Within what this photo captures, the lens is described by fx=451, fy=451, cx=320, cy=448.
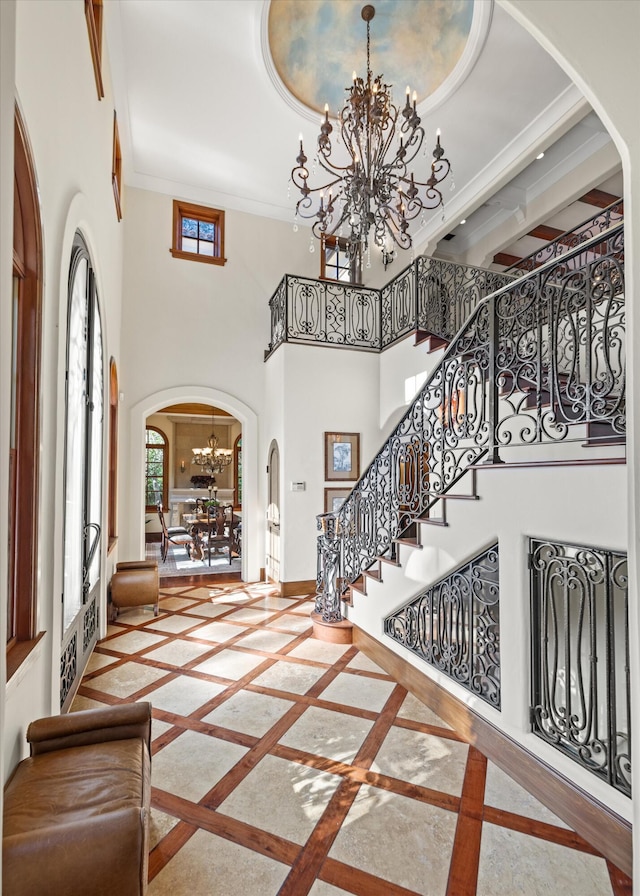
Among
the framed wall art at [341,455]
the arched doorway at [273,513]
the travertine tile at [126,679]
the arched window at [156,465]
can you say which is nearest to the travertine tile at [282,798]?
the travertine tile at [126,679]

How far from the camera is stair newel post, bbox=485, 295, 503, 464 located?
111 inches

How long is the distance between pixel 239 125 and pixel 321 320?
9.09ft

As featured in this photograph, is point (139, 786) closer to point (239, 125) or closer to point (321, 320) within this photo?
point (321, 320)

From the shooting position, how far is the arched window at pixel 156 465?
13.3 meters

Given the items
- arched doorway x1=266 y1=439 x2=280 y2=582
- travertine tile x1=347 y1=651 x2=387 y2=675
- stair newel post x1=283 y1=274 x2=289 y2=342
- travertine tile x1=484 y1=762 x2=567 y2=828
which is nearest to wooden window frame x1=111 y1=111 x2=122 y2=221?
stair newel post x1=283 y1=274 x2=289 y2=342

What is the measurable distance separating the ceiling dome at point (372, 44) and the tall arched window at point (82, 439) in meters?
3.49

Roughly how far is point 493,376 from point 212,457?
10.6 meters

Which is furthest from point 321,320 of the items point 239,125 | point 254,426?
point 239,125

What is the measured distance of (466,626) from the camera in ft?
9.98

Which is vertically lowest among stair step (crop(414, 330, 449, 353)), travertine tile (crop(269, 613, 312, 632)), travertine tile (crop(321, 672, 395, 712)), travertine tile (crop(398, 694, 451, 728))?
travertine tile (crop(269, 613, 312, 632))

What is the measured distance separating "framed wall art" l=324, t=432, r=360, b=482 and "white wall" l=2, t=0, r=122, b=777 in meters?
4.23

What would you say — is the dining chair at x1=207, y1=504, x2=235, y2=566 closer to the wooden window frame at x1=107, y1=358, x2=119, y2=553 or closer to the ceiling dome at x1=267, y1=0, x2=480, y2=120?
the wooden window frame at x1=107, y1=358, x2=119, y2=553

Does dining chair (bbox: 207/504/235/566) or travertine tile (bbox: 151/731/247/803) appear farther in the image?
dining chair (bbox: 207/504/235/566)

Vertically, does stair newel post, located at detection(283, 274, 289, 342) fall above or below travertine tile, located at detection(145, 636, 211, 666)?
above
